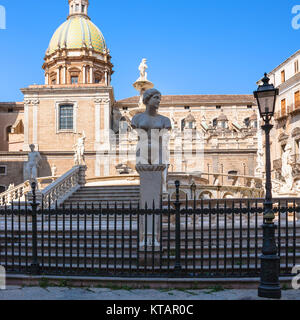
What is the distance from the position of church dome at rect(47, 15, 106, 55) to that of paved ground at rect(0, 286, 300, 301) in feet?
151

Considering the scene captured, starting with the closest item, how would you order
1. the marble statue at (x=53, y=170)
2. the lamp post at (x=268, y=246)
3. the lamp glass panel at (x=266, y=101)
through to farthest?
the lamp post at (x=268, y=246)
the lamp glass panel at (x=266, y=101)
the marble statue at (x=53, y=170)

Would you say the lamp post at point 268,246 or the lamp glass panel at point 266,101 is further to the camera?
the lamp glass panel at point 266,101

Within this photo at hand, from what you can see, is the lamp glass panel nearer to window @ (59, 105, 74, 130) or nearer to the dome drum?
window @ (59, 105, 74, 130)

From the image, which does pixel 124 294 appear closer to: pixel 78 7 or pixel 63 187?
pixel 63 187

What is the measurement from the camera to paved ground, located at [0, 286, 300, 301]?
5.39m

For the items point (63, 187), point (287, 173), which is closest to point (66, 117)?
point (63, 187)

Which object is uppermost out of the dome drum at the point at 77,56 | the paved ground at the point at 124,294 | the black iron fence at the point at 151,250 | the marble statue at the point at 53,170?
the dome drum at the point at 77,56

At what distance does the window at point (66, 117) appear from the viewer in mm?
40969

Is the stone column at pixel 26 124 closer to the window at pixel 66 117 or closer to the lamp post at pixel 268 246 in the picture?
the window at pixel 66 117

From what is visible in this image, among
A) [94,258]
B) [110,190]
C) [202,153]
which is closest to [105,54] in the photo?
[202,153]

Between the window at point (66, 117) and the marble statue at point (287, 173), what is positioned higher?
the window at point (66, 117)

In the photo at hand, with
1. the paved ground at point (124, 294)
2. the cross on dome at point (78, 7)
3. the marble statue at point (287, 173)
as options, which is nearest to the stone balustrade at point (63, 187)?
the paved ground at point (124, 294)

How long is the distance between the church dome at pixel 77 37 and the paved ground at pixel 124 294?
151ft
